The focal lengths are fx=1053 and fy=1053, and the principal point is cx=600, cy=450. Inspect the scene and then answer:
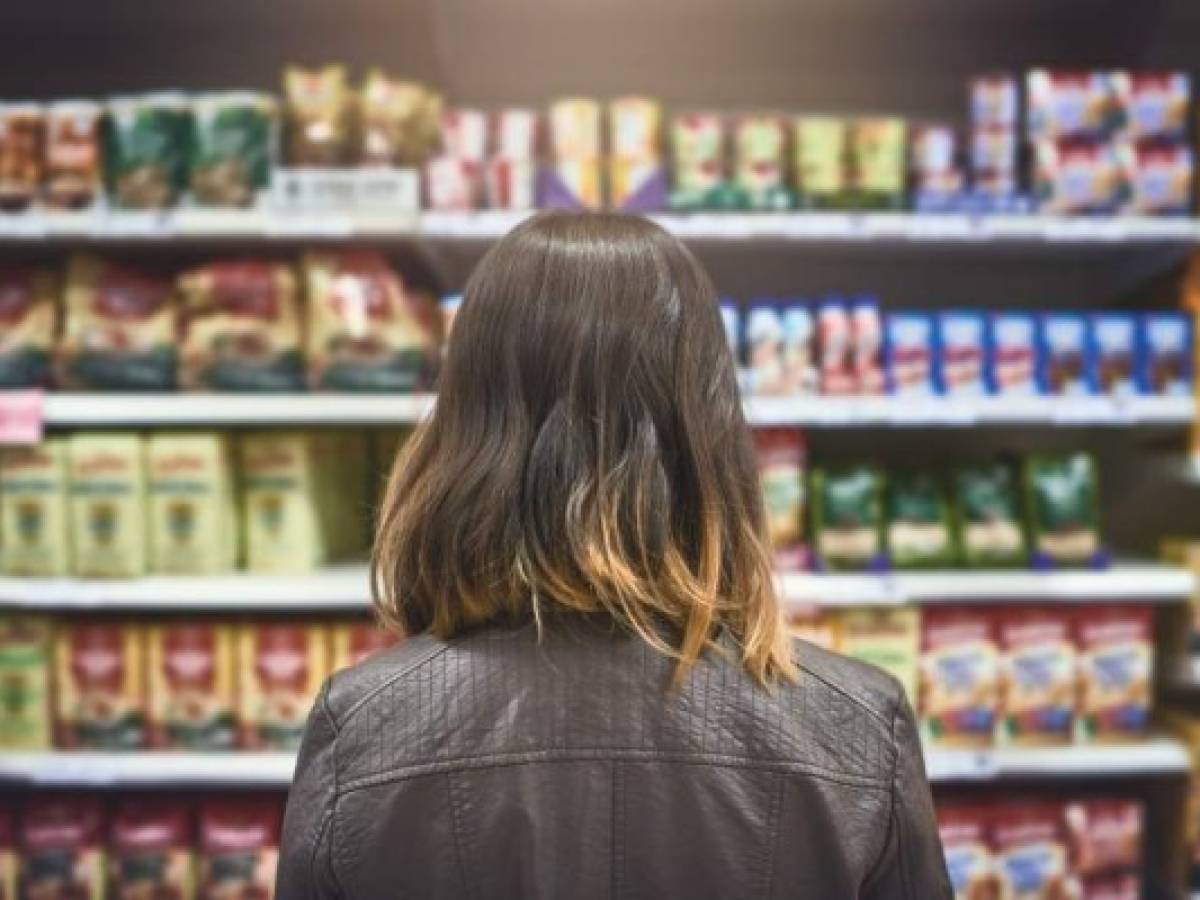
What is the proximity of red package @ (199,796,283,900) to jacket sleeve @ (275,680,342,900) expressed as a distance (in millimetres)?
1570

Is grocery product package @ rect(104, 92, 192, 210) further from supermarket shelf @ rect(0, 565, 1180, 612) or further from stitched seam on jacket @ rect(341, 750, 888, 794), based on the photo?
stitched seam on jacket @ rect(341, 750, 888, 794)

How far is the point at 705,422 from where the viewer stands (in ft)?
2.93

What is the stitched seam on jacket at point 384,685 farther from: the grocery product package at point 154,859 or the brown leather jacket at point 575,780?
the grocery product package at point 154,859

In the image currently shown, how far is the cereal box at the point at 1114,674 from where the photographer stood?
2.40 m

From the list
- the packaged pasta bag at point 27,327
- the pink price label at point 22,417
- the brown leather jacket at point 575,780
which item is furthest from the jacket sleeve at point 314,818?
the packaged pasta bag at point 27,327

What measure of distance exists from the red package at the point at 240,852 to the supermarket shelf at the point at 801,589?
1.55 feet

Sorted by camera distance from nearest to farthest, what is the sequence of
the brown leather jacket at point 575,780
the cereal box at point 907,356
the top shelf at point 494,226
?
the brown leather jacket at point 575,780 < the top shelf at point 494,226 < the cereal box at point 907,356

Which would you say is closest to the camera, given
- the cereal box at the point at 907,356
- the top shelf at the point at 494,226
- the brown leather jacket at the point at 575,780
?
the brown leather jacket at the point at 575,780

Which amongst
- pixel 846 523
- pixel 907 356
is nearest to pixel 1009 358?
pixel 907 356

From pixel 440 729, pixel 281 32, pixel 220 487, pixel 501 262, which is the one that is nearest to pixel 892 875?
pixel 440 729

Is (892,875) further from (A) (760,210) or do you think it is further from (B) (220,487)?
(B) (220,487)

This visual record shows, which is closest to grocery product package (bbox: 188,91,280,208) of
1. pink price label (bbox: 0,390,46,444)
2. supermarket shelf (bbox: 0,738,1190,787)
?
pink price label (bbox: 0,390,46,444)

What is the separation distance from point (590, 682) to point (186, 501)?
Answer: 1.70 metres

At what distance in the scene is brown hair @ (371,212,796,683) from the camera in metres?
0.85
